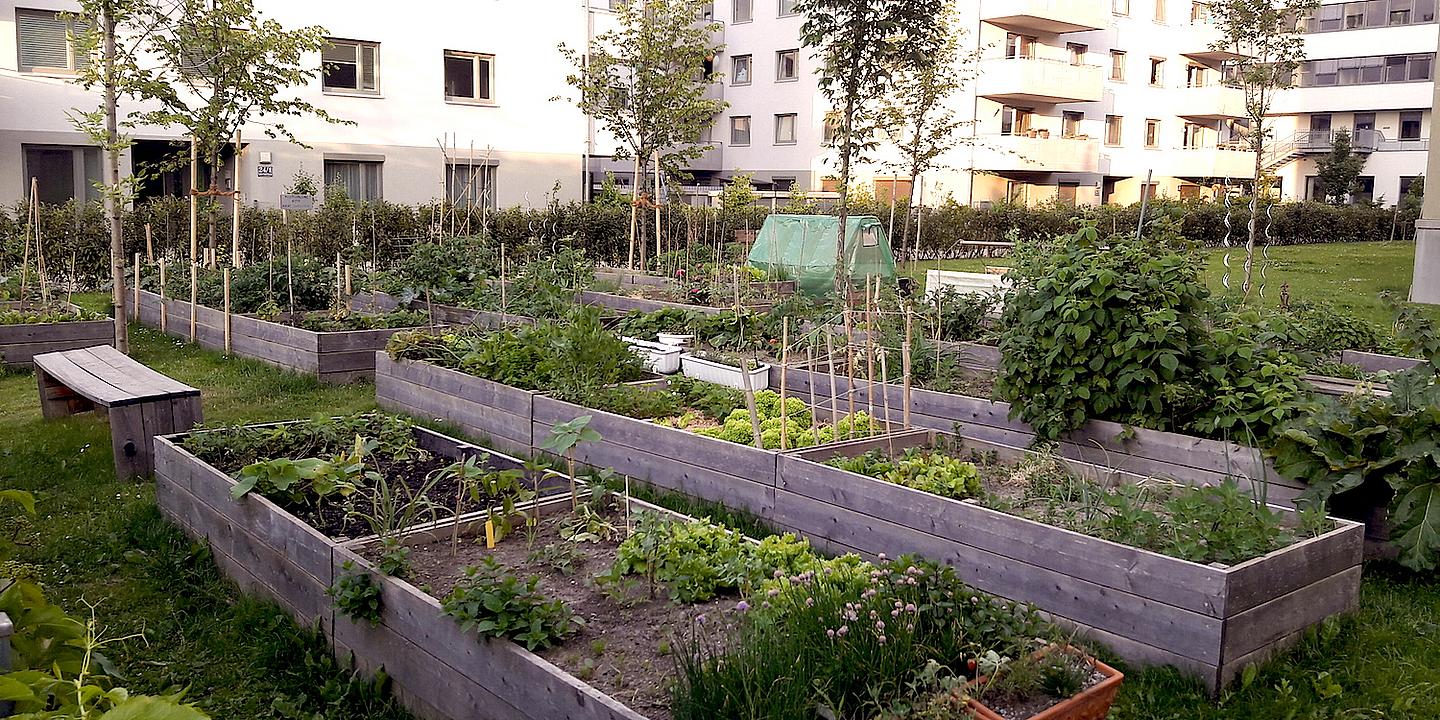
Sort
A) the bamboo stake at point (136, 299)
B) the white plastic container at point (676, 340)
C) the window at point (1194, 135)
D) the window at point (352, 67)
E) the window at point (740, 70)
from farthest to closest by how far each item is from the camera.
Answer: the window at point (1194, 135) < the window at point (740, 70) < the window at point (352, 67) < the bamboo stake at point (136, 299) < the white plastic container at point (676, 340)

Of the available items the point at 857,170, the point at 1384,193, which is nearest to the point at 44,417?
the point at 857,170

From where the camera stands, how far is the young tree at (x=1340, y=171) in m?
46.2

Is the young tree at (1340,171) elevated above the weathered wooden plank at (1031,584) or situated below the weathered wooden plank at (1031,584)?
above

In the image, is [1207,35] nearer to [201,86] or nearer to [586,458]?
[201,86]

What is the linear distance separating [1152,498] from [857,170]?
33074 mm

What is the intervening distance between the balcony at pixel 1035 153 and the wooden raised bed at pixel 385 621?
104 feet

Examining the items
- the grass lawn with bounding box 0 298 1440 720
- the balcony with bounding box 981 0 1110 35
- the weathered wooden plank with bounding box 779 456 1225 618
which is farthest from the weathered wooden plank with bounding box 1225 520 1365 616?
the balcony with bounding box 981 0 1110 35

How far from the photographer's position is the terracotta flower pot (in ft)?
11.3

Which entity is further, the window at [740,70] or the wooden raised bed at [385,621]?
the window at [740,70]

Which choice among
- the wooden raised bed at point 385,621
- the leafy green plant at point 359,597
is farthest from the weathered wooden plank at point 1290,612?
the leafy green plant at point 359,597

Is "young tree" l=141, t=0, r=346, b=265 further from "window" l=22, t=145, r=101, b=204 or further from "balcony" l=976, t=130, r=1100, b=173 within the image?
"balcony" l=976, t=130, r=1100, b=173

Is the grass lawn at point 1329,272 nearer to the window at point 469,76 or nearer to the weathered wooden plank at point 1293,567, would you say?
the weathered wooden plank at point 1293,567

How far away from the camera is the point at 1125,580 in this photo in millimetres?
4617

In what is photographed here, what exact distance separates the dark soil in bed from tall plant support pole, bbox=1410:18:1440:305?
14.9 m
